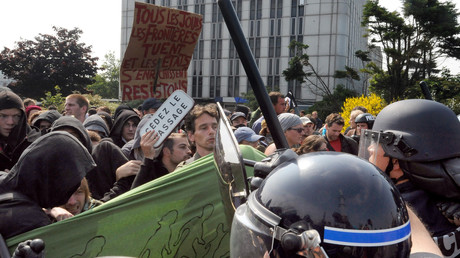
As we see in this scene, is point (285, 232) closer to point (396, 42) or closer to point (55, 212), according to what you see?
point (55, 212)

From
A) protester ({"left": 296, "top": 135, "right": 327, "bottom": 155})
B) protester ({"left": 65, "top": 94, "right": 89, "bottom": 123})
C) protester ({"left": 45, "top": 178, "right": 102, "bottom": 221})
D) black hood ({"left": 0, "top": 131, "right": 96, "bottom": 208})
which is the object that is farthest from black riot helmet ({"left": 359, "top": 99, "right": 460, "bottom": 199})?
protester ({"left": 65, "top": 94, "right": 89, "bottom": 123})

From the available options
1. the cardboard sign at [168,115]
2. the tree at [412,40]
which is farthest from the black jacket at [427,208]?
the tree at [412,40]

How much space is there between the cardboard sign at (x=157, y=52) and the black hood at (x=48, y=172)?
8.76ft

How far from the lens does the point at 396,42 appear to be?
3094 centimetres

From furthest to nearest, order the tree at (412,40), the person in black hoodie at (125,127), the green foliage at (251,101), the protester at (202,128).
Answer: the green foliage at (251,101) → the tree at (412,40) → the person in black hoodie at (125,127) → the protester at (202,128)

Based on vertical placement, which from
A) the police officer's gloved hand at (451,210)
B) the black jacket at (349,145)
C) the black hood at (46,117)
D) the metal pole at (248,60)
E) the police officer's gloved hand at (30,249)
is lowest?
the black jacket at (349,145)

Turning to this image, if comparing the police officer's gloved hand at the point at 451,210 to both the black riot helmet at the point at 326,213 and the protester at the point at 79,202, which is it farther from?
the protester at the point at 79,202

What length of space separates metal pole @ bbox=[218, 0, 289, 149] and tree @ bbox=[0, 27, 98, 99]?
→ 3575 cm

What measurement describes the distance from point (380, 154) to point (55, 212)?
1.75m

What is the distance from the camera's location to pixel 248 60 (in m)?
1.49

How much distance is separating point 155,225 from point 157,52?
9.32 feet

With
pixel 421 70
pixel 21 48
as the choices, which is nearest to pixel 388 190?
pixel 421 70

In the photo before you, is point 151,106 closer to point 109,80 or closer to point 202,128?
point 202,128

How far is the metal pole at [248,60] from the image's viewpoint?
4.85 feet
